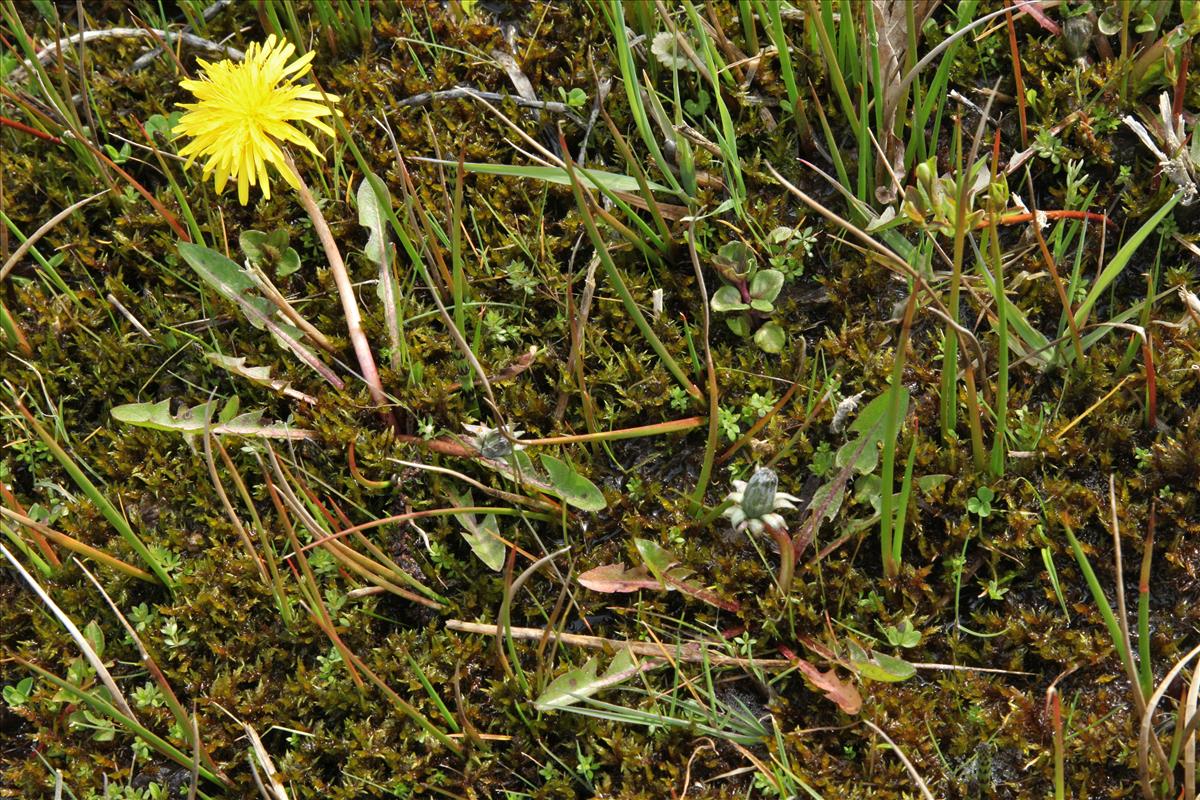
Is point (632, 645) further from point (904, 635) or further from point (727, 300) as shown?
point (727, 300)

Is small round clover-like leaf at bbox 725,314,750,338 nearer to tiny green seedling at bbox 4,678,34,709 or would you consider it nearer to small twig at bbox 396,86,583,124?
small twig at bbox 396,86,583,124

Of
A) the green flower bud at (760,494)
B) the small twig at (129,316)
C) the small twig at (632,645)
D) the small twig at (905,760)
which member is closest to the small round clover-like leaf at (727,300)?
the green flower bud at (760,494)

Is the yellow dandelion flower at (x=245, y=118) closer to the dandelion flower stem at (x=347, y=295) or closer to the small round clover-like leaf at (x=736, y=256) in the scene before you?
the dandelion flower stem at (x=347, y=295)

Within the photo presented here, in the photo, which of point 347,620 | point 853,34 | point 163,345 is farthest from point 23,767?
point 853,34

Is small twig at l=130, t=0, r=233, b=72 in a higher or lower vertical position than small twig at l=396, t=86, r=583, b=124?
higher

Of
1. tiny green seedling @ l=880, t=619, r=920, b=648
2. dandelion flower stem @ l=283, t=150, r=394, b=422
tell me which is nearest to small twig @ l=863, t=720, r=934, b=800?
tiny green seedling @ l=880, t=619, r=920, b=648

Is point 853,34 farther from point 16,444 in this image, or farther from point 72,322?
point 16,444
